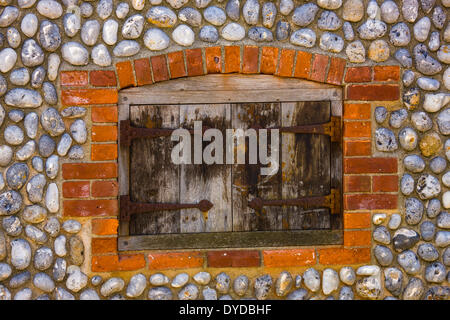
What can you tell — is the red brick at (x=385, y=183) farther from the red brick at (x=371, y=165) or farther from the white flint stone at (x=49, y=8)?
the white flint stone at (x=49, y=8)

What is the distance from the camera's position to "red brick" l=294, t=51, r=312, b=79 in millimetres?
2969

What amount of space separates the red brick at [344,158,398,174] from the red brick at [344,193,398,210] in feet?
0.52

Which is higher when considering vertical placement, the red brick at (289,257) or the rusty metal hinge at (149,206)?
the rusty metal hinge at (149,206)

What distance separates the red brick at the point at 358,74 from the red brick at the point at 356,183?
61cm

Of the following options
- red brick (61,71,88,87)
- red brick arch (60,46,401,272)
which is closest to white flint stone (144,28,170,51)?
red brick arch (60,46,401,272)

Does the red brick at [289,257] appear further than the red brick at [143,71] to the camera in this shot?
Yes

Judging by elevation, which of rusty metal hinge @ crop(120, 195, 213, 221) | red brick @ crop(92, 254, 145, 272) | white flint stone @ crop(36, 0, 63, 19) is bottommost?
red brick @ crop(92, 254, 145, 272)

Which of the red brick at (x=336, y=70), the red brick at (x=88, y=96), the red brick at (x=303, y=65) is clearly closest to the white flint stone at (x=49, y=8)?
the red brick at (x=88, y=96)

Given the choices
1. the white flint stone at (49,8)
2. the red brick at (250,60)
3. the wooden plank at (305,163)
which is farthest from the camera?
the wooden plank at (305,163)

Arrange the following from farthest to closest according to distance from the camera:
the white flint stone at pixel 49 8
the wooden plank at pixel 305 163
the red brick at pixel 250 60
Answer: the wooden plank at pixel 305 163
the red brick at pixel 250 60
the white flint stone at pixel 49 8

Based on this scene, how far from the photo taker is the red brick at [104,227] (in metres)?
2.93

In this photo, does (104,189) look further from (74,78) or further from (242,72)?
(242,72)

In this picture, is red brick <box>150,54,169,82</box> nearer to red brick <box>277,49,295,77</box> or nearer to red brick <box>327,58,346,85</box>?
red brick <box>277,49,295,77</box>

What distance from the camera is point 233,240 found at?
3053 mm
